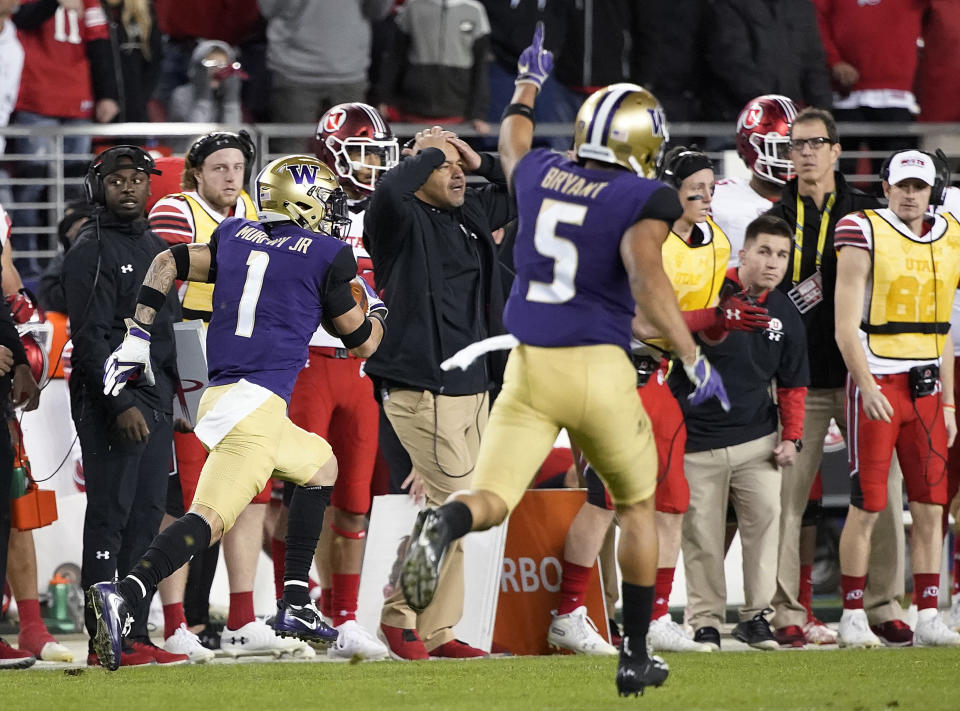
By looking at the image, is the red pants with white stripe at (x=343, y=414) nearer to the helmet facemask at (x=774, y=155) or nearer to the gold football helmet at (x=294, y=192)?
the gold football helmet at (x=294, y=192)

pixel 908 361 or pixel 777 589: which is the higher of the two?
pixel 908 361

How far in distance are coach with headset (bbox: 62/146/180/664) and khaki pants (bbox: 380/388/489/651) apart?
1.08m

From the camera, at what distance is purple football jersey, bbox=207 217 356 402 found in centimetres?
617

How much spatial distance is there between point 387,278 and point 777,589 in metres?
2.57

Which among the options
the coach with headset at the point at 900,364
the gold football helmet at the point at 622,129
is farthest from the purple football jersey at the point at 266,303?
the coach with headset at the point at 900,364

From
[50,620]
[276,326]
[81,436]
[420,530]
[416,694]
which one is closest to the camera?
[420,530]

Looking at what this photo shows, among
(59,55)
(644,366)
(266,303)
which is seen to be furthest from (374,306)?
(59,55)

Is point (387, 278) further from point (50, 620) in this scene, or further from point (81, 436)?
point (50, 620)

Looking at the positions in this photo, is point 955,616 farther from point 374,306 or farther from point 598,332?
point 598,332

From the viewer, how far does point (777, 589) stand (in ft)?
26.3

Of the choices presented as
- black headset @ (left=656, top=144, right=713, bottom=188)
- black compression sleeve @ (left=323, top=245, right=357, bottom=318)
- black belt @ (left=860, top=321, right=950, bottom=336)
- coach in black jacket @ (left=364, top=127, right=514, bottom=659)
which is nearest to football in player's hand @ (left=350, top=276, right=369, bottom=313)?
black compression sleeve @ (left=323, top=245, right=357, bottom=318)

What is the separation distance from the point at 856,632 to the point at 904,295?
164cm

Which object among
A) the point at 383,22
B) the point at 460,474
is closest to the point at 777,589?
the point at 460,474

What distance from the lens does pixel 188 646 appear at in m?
7.10
